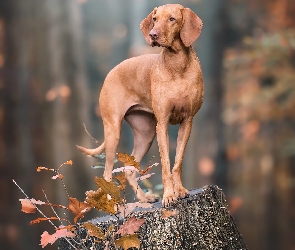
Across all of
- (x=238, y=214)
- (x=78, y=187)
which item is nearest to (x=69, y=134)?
(x=78, y=187)

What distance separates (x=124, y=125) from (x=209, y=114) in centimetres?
83

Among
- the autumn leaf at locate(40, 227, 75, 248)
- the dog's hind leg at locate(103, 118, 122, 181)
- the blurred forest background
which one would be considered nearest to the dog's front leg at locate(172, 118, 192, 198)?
the dog's hind leg at locate(103, 118, 122, 181)

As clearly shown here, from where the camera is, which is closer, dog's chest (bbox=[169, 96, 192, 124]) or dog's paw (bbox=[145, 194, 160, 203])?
dog's chest (bbox=[169, 96, 192, 124])

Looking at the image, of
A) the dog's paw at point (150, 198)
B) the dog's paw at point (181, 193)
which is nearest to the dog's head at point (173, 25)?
the dog's paw at point (181, 193)

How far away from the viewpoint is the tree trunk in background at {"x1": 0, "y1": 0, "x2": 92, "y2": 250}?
521 centimetres

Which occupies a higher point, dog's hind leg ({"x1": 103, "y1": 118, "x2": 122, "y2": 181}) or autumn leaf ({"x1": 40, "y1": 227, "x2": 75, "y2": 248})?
dog's hind leg ({"x1": 103, "y1": 118, "x2": 122, "y2": 181})

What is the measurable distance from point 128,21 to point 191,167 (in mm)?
1546

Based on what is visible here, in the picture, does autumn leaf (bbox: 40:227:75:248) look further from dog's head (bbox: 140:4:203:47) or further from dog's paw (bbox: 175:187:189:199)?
dog's head (bbox: 140:4:203:47)

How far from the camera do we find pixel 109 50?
5.29m

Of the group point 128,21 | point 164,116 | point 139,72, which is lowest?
point 164,116

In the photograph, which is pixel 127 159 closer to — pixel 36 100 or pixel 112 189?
pixel 112 189

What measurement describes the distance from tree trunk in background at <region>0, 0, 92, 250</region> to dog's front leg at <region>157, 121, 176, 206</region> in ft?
9.32

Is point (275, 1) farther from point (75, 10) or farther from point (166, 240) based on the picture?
point (166, 240)

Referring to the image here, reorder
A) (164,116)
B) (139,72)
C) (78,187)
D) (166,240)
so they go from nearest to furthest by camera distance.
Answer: (166,240)
(164,116)
(139,72)
(78,187)
